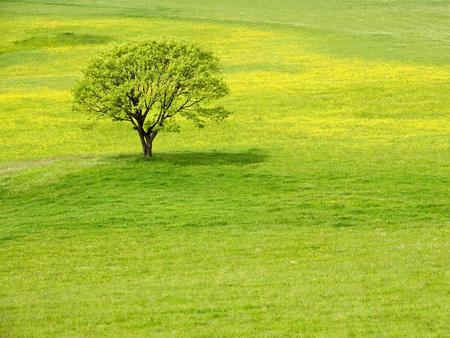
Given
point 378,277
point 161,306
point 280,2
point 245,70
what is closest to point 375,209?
point 378,277

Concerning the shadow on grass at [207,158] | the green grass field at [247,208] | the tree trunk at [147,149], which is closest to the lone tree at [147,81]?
the tree trunk at [147,149]

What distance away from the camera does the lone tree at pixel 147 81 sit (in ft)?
147

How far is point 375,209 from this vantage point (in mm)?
35656

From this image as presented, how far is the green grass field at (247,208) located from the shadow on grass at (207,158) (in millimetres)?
119

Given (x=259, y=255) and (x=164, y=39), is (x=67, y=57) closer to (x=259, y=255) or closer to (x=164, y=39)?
(x=164, y=39)

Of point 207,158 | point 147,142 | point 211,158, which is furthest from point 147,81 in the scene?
point 211,158

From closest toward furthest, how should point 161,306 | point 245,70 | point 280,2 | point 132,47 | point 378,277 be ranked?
point 161,306
point 378,277
point 132,47
point 245,70
point 280,2

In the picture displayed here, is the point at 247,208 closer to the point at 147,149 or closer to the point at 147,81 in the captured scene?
the point at 147,149

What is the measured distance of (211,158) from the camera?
4650cm

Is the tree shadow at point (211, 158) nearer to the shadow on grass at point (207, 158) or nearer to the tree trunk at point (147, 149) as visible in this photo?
the shadow on grass at point (207, 158)

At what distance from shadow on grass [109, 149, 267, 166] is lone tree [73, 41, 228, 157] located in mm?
1299

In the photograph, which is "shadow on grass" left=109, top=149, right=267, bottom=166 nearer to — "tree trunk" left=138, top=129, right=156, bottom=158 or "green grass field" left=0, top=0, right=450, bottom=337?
"green grass field" left=0, top=0, right=450, bottom=337

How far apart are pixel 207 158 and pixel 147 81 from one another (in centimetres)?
562

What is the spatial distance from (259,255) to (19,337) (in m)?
11.2
